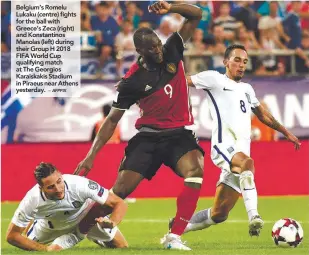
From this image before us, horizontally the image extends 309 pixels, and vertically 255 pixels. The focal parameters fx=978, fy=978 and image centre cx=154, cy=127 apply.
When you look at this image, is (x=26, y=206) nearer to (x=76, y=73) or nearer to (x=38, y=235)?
(x=38, y=235)

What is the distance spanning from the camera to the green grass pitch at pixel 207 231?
9508 mm

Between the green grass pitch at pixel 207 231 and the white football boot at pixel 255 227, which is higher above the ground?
the white football boot at pixel 255 227

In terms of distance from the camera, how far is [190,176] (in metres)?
9.45

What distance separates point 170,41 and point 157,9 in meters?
0.74

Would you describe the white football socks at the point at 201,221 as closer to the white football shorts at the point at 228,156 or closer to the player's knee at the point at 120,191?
the white football shorts at the point at 228,156

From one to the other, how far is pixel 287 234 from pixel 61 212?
2.24 m

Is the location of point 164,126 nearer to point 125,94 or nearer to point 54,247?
point 125,94

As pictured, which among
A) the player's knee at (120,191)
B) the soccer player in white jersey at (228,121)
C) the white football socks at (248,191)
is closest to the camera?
the white football socks at (248,191)

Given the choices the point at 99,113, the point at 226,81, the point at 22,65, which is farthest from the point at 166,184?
the point at 226,81

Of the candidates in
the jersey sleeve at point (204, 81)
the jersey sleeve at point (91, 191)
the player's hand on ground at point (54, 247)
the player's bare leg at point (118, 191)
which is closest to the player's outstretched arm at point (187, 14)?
the jersey sleeve at point (204, 81)

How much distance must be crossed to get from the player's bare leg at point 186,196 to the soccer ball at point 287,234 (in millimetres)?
939

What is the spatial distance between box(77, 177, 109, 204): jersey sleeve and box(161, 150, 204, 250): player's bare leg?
2.49ft

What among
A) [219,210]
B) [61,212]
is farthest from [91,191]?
[219,210]

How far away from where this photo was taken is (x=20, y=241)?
9383 mm
